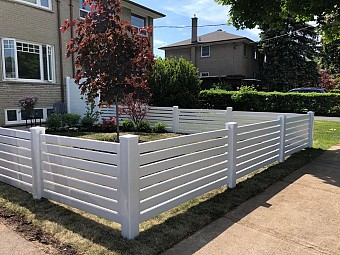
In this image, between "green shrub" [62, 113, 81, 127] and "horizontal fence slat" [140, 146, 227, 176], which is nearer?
"horizontal fence slat" [140, 146, 227, 176]

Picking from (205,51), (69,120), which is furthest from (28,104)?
(205,51)

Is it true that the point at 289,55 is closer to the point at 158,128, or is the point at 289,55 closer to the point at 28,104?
the point at 158,128

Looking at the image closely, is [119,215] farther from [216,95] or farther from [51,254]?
[216,95]

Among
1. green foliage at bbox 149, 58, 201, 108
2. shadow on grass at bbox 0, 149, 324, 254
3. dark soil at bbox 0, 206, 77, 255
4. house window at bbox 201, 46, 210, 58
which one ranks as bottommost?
dark soil at bbox 0, 206, 77, 255

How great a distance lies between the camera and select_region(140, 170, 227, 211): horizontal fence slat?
11.9 ft

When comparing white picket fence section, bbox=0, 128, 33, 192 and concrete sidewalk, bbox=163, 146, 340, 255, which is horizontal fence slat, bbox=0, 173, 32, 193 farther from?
concrete sidewalk, bbox=163, 146, 340, 255

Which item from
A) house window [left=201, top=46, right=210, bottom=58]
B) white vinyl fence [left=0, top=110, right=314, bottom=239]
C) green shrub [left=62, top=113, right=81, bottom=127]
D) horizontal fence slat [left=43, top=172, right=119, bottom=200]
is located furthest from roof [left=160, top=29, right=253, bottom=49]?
horizontal fence slat [left=43, top=172, right=119, bottom=200]

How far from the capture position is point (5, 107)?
1223cm

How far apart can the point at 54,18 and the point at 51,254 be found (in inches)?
533

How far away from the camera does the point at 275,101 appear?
20.9 meters

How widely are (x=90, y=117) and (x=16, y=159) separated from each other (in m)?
8.30

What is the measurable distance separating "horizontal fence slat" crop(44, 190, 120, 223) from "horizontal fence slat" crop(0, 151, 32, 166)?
1.88 feet

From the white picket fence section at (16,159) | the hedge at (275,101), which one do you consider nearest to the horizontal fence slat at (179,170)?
the white picket fence section at (16,159)

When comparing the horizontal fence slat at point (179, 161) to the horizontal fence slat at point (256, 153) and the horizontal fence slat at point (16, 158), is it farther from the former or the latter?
the horizontal fence slat at point (16, 158)
